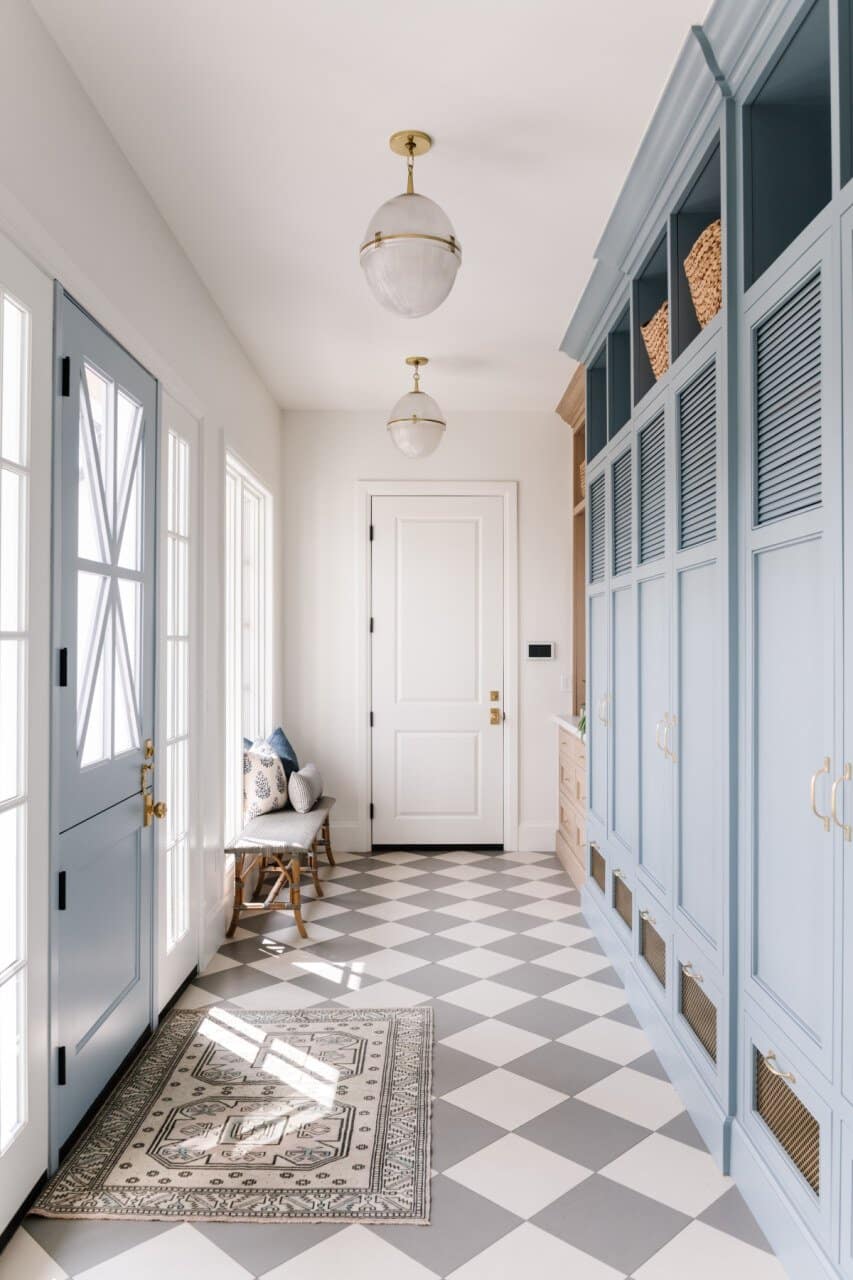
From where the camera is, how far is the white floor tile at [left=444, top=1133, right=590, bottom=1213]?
2.14 m

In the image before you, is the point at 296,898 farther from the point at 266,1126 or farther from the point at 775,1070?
the point at 775,1070

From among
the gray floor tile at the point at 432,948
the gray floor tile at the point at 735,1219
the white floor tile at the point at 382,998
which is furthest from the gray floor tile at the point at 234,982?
the gray floor tile at the point at 735,1219

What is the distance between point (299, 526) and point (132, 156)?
10.2 feet

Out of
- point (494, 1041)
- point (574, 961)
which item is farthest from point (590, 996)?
point (494, 1041)

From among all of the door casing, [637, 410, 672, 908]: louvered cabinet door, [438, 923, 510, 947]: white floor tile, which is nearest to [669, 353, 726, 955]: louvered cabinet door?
[637, 410, 672, 908]: louvered cabinet door

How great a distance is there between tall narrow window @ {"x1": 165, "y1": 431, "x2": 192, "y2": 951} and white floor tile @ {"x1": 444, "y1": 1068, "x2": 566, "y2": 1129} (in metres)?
1.24

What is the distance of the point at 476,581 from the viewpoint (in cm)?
578

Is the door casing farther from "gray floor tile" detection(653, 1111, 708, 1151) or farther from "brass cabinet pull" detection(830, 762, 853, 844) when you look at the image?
"brass cabinet pull" detection(830, 762, 853, 844)

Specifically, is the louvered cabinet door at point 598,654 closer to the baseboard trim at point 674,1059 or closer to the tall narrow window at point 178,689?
Result: the baseboard trim at point 674,1059

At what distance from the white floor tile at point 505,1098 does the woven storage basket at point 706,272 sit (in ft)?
7.37

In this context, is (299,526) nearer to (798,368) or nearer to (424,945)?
(424,945)

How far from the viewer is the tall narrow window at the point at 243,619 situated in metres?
4.61

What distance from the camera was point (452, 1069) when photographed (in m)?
2.80

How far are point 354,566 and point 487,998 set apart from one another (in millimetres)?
3082
